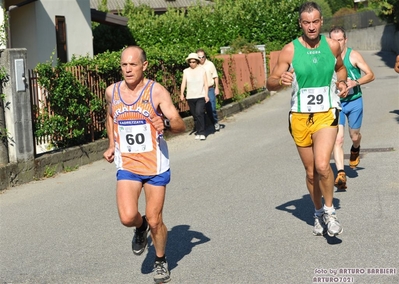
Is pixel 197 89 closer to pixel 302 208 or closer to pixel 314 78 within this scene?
pixel 302 208

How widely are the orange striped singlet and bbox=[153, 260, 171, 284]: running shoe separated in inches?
29.3

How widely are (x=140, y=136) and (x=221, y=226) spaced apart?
219 centimetres

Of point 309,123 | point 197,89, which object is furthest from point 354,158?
point 197,89

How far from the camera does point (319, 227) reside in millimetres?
7312

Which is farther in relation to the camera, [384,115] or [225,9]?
[225,9]

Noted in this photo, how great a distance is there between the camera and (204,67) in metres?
16.7

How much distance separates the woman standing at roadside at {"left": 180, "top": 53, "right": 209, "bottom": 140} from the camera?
1576cm

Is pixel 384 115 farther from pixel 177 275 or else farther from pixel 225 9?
pixel 225 9

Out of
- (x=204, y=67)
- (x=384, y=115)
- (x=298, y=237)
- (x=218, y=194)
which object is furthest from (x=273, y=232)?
(x=384, y=115)

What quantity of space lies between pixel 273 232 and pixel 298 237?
351 millimetres

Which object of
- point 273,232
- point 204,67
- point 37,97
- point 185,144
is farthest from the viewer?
point 204,67

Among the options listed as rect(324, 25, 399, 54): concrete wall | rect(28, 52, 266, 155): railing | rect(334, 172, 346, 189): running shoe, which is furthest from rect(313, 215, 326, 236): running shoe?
rect(324, 25, 399, 54): concrete wall

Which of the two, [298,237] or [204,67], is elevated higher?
[204,67]

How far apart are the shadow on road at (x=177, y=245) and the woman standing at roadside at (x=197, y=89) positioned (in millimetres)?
7881
